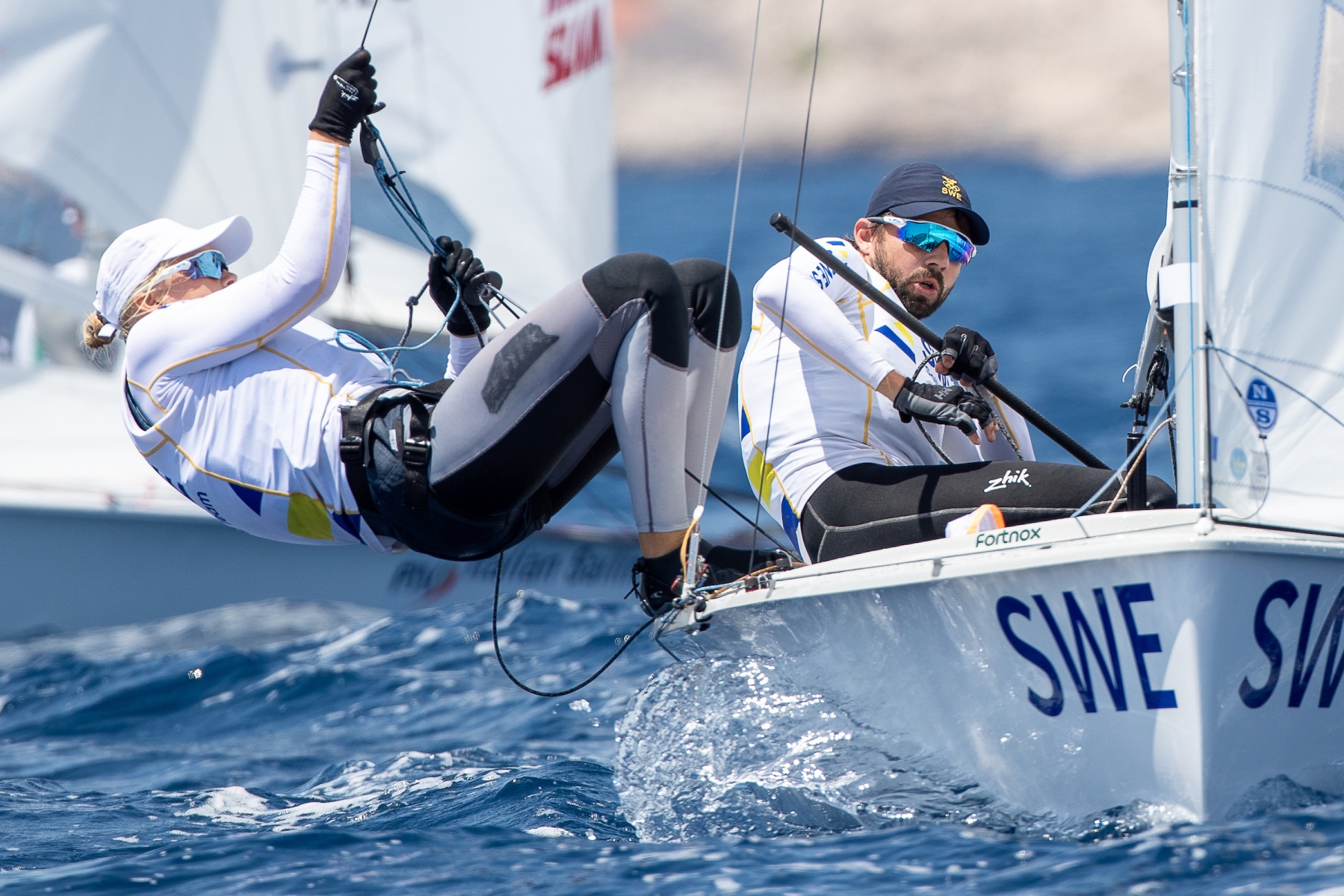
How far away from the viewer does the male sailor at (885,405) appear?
2.66 m

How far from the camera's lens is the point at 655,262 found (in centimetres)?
240

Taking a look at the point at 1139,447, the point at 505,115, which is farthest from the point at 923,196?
the point at 505,115

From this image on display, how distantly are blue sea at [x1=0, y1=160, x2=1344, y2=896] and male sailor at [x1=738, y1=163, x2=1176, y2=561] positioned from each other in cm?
38

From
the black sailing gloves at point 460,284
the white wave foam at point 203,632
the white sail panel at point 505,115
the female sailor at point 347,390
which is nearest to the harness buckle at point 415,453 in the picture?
the female sailor at point 347,390

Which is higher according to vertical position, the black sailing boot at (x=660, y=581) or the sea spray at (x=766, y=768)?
the black sailing boot at (x=660, y=581)

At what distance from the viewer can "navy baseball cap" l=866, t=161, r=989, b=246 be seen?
9.43 ft

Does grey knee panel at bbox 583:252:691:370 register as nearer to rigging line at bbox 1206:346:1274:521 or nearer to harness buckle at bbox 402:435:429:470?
harness buckle at bbox 402:435:429:470

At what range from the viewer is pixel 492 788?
290 centimetres

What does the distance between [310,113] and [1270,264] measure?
5.08 meters

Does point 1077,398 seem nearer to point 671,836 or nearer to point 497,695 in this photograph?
point 497,695

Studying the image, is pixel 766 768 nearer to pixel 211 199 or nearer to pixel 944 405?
pixel 944 405

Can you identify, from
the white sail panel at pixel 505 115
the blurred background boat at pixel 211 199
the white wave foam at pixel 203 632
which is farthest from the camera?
the white sail panel at pixel 505 115

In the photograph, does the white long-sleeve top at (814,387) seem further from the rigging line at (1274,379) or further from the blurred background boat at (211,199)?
the blurred background boat at (211,199)

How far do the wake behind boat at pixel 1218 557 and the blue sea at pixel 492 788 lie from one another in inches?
3.6
